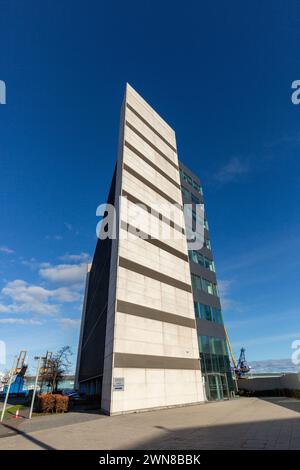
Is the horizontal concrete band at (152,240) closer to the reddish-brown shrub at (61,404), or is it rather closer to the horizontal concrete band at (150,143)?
the horizontal concrete band at (150,143)

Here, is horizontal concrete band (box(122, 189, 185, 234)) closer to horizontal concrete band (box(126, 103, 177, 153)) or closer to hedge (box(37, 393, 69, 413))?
horizontal concrete band (box(126, 103, 177, 153))

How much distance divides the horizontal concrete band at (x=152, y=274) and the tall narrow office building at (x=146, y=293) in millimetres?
101

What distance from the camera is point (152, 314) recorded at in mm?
24094

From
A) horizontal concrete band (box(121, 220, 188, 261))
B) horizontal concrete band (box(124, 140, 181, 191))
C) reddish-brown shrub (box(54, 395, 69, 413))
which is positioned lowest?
reddish-brown shrub (box(54, 395, 69, 413))

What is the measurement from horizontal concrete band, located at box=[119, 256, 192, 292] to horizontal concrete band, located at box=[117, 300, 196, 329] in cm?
334

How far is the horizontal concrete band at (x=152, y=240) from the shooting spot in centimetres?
2598

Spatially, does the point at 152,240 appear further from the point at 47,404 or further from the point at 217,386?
the point at 217,386

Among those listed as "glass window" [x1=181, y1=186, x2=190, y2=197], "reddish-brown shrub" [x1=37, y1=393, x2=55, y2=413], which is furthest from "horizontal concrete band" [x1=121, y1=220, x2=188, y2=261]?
"reddish-brown shrub" [x1=37, y1=393, x2=55, y2=413]

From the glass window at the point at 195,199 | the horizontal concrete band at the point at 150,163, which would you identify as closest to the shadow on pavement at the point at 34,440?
the horizontal concrete band at the point at 150,163

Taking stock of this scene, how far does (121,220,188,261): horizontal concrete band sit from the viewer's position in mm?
25984

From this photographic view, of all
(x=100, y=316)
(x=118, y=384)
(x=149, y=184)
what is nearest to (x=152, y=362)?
(x=118, y=384)

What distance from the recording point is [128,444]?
891 cm
